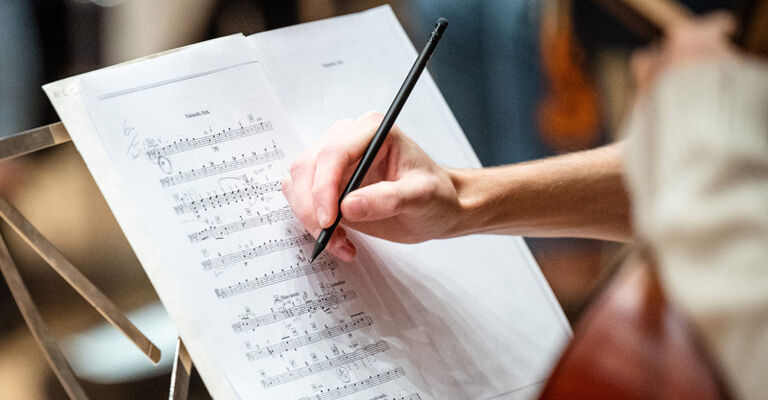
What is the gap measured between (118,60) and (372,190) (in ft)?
4.40

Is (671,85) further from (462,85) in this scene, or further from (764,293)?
(462,85)

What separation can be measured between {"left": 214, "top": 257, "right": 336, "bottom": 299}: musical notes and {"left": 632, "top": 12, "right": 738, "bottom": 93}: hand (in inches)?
23.8

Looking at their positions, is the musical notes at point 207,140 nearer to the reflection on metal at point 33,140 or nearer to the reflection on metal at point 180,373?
the reflection on metal at point 33,140

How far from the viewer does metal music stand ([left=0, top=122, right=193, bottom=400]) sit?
0.87m

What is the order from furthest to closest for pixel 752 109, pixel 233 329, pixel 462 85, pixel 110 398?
1. pixel 462 85
2. pixel 110 398
3. pixel 233 329
4. pixel 752 109

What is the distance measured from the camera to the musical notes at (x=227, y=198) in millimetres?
875

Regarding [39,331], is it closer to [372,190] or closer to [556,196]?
[372,190]

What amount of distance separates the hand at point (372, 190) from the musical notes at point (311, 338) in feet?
0.26

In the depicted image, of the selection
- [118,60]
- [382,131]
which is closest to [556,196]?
[382,131]

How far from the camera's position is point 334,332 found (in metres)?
0.86

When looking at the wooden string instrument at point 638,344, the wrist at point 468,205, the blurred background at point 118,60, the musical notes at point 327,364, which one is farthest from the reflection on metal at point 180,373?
the blurred background at point 118,60

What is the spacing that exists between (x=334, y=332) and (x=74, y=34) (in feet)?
4.64

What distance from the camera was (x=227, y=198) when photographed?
2.94ft

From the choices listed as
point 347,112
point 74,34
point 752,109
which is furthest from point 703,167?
point 74,34
